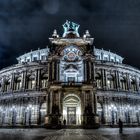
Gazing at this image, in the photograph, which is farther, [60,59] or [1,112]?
[1,112]

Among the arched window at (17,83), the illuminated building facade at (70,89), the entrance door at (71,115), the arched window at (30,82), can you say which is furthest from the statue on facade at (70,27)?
the entrance door at (71,115)

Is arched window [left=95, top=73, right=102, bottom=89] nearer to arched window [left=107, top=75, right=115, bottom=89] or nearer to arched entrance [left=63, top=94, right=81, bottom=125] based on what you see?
arched window [left=107, top=75, right=115, bottom=89]

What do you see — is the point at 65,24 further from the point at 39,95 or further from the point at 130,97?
the point at 130,97

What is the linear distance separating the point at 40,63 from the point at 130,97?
2177 cm

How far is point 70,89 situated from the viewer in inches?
1395

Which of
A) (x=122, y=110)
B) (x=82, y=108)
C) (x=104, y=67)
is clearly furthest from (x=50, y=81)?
(x=122, y=110)

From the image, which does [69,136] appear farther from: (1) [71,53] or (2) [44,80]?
(2) [44,80]

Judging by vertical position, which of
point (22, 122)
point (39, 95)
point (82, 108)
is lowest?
point (22, 122)

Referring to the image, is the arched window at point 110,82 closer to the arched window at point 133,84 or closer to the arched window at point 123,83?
the arched window at point 123,83

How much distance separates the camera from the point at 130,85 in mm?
46844

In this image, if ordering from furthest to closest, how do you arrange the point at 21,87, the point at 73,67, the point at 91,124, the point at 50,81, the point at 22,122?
the point at 21,87, the point at 22,122, the point at 73,67, the point at 50,81, the point at 91,124

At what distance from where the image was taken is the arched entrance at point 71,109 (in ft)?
120

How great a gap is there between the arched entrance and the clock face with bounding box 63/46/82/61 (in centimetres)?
753

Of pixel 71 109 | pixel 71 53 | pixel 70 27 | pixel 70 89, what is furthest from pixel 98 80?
pixel 70 27
